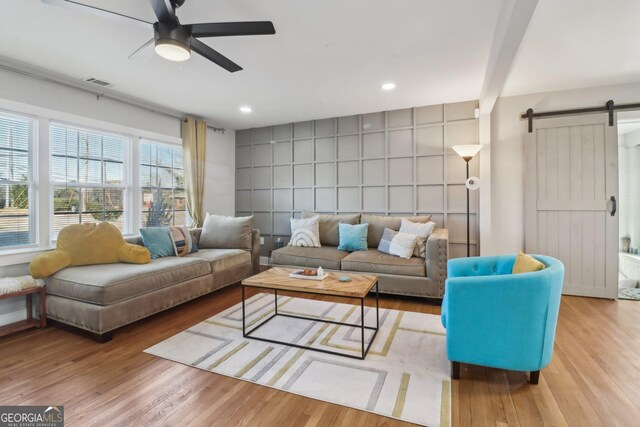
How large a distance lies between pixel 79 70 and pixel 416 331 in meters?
4.03

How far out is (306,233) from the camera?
4242mm

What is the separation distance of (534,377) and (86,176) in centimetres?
460

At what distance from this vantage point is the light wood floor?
154cm

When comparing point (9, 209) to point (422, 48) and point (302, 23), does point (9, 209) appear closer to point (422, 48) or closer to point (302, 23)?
point (302, 23)

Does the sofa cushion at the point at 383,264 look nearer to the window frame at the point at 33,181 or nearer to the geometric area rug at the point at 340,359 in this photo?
the geometric area rug at the point at 340,359

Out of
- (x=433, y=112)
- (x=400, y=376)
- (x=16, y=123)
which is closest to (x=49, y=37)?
(x=16, y=123)

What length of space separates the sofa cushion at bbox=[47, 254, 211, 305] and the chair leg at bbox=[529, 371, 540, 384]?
2975 mm

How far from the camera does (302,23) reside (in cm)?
223

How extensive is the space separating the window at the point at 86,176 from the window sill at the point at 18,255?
0.30m

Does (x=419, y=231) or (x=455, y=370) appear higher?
(x=419, y=231)

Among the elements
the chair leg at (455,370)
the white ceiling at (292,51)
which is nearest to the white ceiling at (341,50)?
the white ceiling at (292,51)

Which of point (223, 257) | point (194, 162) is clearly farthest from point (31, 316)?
point (194, 162)

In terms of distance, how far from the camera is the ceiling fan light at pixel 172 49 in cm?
187

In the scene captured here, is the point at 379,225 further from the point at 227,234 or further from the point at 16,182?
the point at 16,182
